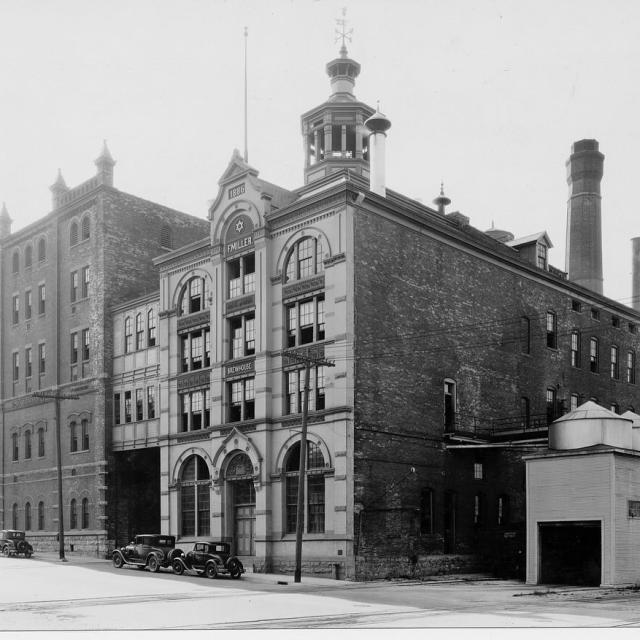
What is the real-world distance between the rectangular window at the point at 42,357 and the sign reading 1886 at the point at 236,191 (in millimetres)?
19670

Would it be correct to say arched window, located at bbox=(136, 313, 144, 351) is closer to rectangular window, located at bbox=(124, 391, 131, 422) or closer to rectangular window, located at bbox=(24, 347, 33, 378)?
rectangular window, located at bbox=(124, 391, 131, 422)

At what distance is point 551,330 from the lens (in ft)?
164

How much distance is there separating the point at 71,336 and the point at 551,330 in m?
27.5

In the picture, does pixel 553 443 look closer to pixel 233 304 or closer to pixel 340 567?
pixel 340 567

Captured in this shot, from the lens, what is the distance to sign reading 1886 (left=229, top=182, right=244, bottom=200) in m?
42.3

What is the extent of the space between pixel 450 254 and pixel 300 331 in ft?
28.8

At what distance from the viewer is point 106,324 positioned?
2008 inches

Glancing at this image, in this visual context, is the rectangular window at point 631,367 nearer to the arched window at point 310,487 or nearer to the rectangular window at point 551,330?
the rectangular window at point 551,330

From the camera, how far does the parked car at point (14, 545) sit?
47188mm

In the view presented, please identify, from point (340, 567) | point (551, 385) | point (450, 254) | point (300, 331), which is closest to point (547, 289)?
point (551, 385)

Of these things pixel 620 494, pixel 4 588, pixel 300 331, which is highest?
pixel 300 331

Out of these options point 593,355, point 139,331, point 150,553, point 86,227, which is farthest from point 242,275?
point 593,355

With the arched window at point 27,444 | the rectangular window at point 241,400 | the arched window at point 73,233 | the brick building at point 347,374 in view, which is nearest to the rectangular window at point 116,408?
the brick building at point 347,374

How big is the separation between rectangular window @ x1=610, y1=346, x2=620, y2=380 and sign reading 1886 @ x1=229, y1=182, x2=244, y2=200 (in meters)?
25.7
